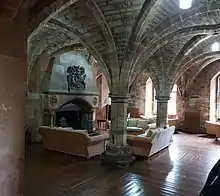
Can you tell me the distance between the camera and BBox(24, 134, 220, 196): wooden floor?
463 centimetres

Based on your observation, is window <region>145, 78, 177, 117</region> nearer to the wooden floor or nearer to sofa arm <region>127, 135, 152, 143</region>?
the wooden floor

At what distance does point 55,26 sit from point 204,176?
498cm

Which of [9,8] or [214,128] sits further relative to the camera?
[214,128]

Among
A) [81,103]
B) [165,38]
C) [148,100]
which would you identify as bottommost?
[81,103]

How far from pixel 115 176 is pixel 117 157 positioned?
0.85 metres

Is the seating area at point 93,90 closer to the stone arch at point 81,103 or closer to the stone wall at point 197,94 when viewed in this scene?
the stone arch at point 81,103

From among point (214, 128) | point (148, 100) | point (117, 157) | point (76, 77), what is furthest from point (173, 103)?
point (117, 157)

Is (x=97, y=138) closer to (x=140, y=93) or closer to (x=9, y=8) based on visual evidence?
(x=9, y=8)

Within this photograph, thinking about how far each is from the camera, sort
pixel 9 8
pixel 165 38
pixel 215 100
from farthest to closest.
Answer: pixel 215 100 < pixel 165 38 < pixel 9 8

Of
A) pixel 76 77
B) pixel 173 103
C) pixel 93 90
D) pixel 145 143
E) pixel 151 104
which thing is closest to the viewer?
pixel 145 143

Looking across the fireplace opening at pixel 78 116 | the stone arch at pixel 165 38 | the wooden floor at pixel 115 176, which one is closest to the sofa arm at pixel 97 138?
the wooden floor at pixel 115 176

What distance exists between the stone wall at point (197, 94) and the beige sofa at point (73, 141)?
731 cm

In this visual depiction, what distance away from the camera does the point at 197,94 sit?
43.2ft

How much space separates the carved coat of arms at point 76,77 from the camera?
10.1 meters
